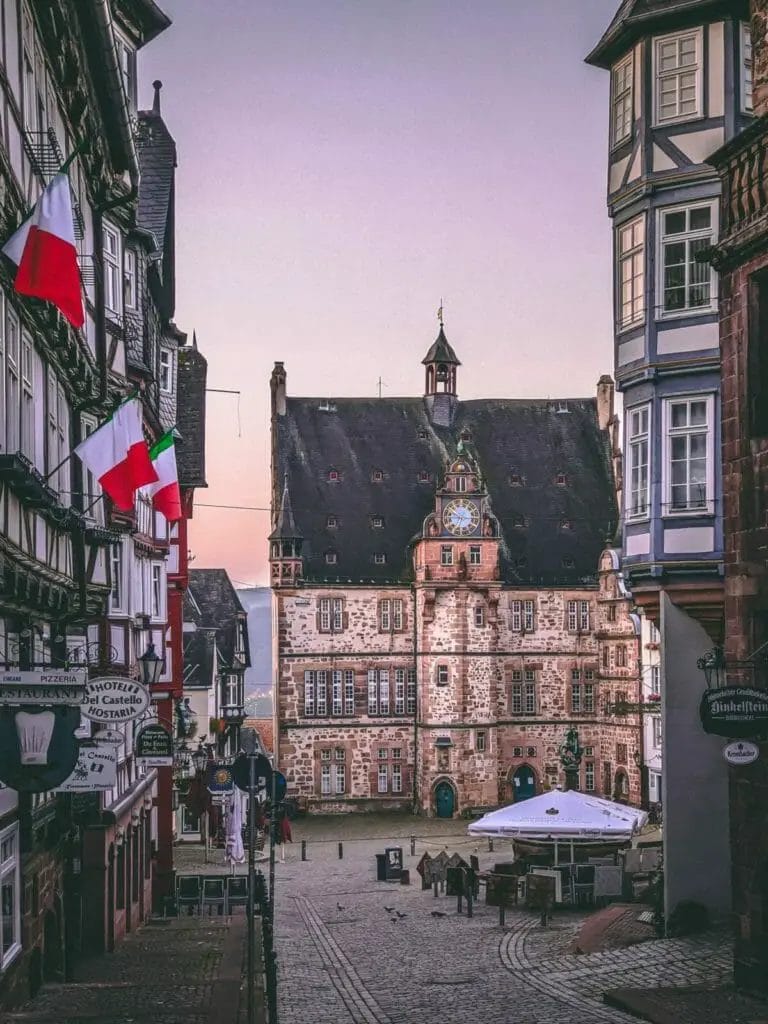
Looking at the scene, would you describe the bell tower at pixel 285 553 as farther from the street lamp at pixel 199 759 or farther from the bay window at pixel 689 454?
the bay window at pixel 689 454

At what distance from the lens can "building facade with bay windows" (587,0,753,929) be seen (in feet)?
81.7

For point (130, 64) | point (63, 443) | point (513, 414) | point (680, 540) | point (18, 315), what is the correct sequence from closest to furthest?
1. point (18, 315)
2. point (63, 443)
3. point (680, 540)
4. point (130, 64)
5. point (513, 414)

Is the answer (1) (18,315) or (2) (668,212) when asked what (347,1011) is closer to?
(1) (18,315)

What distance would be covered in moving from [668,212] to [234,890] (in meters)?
16.2

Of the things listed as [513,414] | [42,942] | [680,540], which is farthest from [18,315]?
[513,414]

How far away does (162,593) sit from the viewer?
119 ft

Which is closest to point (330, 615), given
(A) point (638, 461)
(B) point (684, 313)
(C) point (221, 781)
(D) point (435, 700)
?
(D) point (435, 700)

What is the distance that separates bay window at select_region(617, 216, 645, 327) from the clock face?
38685mm

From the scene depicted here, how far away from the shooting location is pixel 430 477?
68.2 meters

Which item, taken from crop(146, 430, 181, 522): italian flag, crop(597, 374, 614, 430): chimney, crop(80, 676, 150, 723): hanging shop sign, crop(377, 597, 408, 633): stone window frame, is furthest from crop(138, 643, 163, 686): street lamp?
crop(597, 374, 614, 430): chimney

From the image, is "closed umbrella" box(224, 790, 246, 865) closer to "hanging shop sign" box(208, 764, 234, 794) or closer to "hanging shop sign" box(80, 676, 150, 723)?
"hanging shop sign" box(208, 764, 234, 794)

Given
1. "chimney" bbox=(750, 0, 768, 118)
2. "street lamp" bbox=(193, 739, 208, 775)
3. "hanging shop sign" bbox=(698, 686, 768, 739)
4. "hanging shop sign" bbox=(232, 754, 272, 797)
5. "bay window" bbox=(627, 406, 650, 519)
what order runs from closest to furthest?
"hanging shop sign" bbox=(698, 686, 768, 739)
"hanging shop sign" bbox=(232, 754, 272, 797)
"chimney" bbox=(750, 0, 768, 118)
"bay window" bbox=(627, 406, 650, 519)
"street lamp" bbox=(193, 739, 208, 775)

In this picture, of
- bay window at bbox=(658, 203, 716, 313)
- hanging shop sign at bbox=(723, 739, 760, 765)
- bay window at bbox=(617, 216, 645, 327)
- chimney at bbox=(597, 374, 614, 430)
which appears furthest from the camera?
chimney at bbox=(597, 374, 614, 430)

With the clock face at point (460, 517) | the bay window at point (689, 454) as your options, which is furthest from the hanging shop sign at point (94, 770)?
the clock face at point (460, 517)
